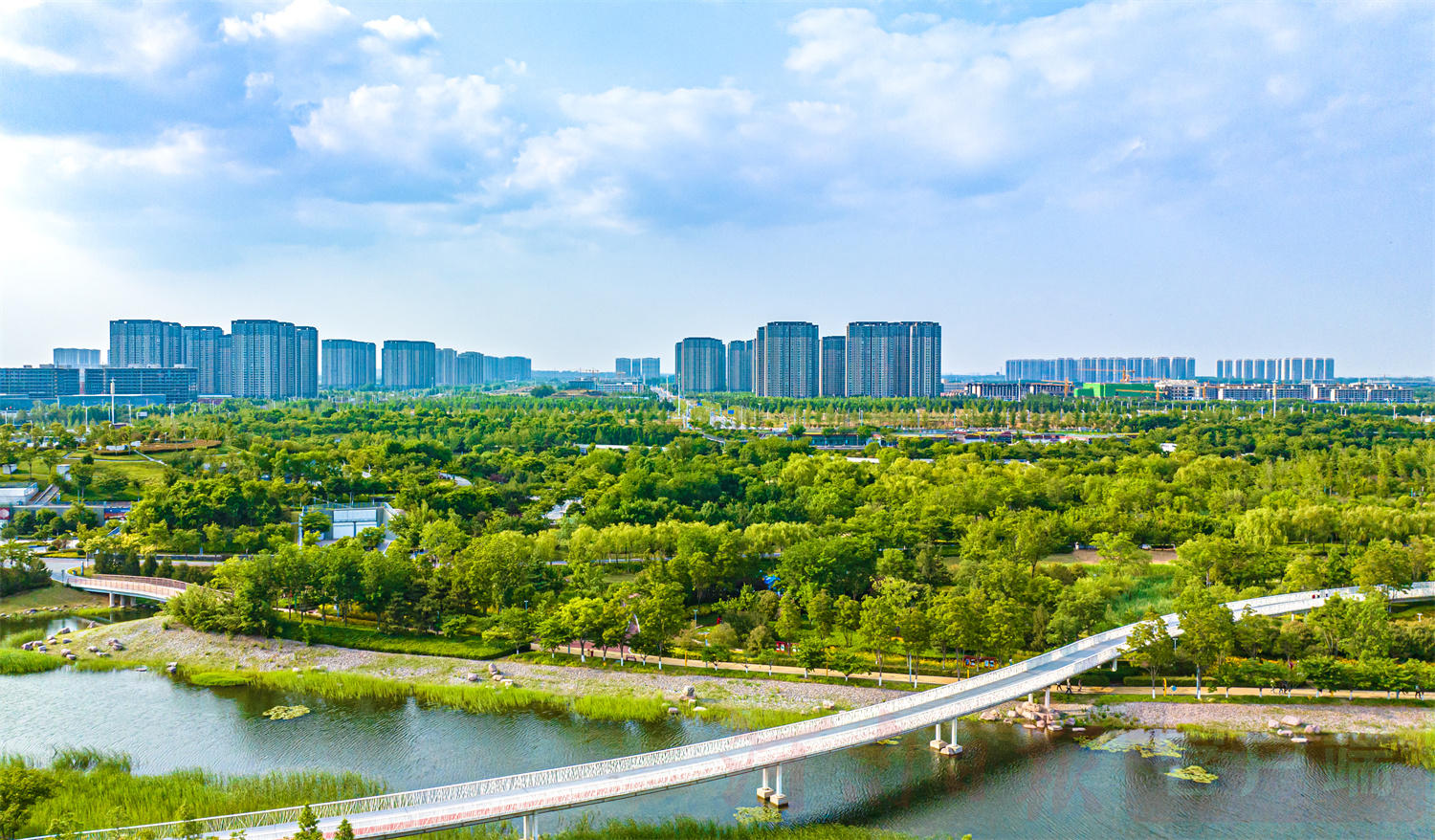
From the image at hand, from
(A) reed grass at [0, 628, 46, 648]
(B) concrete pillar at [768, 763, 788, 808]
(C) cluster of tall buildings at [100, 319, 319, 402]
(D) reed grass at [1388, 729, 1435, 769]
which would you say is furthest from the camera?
(C) cluster of tall buildings at [100, 319, 319, 402]

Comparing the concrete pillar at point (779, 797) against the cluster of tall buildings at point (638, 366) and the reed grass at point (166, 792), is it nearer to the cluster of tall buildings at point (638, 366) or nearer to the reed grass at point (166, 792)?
the reed grass at point (166, 792)

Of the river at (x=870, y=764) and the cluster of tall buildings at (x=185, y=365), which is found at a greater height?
the cluster of tall buildings at (x=185, y=365)

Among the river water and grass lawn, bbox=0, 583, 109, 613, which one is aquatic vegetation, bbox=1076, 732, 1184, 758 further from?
grass lawn, bbox=0, 583, 109, 613

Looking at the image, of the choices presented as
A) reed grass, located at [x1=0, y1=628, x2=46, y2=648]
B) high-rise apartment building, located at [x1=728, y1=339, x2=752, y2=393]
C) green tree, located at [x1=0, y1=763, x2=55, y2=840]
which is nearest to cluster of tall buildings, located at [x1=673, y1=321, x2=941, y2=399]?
Result: high-rise apartment building, located at [x1=728, y1=339, x2=752, y2=393]

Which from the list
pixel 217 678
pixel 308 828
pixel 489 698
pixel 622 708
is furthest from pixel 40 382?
pixel 308 828

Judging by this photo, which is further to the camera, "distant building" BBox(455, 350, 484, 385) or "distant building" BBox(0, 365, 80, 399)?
"distant building" BBox(455, 350, 484, 385)

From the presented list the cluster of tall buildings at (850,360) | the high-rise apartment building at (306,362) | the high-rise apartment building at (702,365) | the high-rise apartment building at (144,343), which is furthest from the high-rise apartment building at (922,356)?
the high-rise apartment building at (144,343)

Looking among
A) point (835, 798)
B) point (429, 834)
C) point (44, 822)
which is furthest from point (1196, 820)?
point (44, 822)
